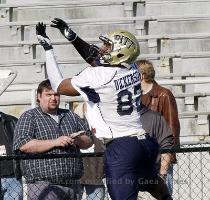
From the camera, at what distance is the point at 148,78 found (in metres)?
8.52

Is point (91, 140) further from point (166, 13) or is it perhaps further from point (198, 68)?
point (166, 13)

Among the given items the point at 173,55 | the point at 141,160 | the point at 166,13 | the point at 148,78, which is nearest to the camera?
the point at 141,160

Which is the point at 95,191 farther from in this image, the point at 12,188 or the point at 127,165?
the point at 127,165

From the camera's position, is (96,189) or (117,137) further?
(96,189)

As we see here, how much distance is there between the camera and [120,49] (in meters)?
6.42

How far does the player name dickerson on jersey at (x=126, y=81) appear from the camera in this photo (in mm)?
6375

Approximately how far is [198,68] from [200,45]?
52 centimetres

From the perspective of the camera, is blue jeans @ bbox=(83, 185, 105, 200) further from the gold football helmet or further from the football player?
the gold football helmet

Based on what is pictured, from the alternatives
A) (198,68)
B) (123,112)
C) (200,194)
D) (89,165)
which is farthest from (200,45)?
(123,112)

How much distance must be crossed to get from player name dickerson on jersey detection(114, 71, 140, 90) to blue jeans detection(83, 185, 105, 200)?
199 centimetres

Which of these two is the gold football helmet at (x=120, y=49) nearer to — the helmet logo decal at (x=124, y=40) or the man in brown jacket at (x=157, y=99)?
the helmet logo decal at (x=124, y=40)

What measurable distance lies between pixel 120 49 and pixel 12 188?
81.8 inches

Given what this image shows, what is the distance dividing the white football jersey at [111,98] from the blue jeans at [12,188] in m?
1.67

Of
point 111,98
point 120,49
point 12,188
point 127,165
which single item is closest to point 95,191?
point 12,188
